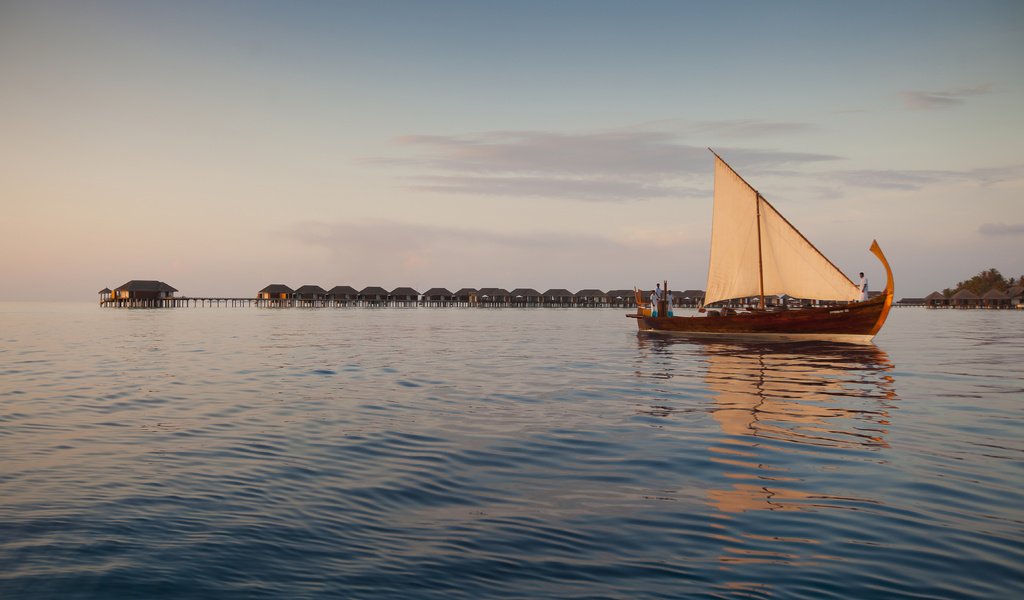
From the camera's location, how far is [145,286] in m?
114

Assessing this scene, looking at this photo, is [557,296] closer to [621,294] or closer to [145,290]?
[621,294]

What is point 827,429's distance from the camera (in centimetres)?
1187

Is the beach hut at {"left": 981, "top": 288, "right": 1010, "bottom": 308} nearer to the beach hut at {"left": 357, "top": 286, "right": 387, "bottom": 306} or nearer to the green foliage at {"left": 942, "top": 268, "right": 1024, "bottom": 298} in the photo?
the green foliage at {"left": 942, "top": 268, "right": 1024, "bottom": 298}

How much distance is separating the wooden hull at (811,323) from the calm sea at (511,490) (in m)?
14.8

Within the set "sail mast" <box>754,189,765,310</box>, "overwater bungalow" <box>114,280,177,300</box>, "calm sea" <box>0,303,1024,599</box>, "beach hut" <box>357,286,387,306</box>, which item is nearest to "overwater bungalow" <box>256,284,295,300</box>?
"beach hut" <box>357,286,387,306</box>

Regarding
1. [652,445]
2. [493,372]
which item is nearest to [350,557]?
[652,445]

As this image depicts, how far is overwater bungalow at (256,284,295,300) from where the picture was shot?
126 meters

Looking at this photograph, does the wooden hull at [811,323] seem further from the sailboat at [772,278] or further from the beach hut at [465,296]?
the beach hut at [465,296]

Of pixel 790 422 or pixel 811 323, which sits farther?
pixel 811 323

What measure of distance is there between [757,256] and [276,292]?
353 ft

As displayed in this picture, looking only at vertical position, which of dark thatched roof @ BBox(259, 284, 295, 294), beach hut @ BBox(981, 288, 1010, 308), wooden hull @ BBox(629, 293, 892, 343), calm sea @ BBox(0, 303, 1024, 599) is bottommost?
calm sea @ BBox(0, 303, 1024, 599)

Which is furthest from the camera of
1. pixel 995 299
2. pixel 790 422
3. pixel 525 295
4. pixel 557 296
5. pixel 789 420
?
pixel 557 296

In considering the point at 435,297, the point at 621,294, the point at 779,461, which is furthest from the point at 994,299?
the point at 779,461

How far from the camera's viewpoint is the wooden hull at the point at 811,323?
32719mm
